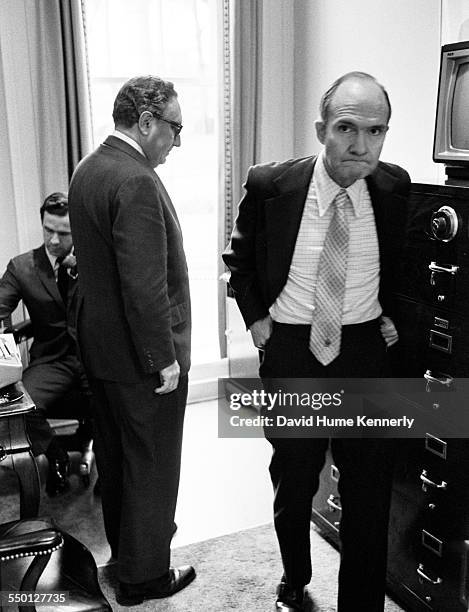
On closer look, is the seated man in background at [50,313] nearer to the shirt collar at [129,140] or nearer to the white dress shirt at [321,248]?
the shirt collar at [129,140]

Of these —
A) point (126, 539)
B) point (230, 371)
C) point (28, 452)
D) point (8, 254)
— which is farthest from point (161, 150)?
point (230, 371)

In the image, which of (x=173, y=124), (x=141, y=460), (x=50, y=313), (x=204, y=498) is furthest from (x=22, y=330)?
(x=173, y=124)

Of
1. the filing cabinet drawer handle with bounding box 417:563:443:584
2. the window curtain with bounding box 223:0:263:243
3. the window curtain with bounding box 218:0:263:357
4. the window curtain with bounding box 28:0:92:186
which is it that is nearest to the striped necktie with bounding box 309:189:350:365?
the filing cabinet drawer handle with bounding box 417:563:443:584

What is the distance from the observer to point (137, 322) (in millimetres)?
2330

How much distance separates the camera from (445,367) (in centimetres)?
222

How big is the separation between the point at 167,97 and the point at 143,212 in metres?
0.40

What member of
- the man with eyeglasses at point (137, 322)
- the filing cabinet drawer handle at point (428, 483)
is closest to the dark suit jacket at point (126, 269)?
the man with eyeglasses at point (137, 322)

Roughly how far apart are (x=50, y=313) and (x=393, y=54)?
2.12 metres

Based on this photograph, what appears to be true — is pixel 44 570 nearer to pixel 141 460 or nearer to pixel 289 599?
pixel 141 460

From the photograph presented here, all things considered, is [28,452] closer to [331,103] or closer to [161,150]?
[161,150]

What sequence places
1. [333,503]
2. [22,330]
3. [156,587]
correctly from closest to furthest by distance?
[156,587] < [333,503] < [22,330]

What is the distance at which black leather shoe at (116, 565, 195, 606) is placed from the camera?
2586 mm

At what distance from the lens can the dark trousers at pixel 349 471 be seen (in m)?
2.25

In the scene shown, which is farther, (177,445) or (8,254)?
(8,254)
